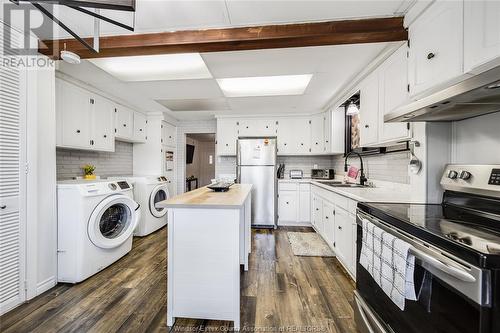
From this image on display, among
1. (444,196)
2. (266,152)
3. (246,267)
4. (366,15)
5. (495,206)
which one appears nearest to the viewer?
(495,206)

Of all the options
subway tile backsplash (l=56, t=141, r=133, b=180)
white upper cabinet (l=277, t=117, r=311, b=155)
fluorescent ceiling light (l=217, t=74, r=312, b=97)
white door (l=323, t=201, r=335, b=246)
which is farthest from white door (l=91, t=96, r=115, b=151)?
white door (l=323, t=201, r=335, b=246)

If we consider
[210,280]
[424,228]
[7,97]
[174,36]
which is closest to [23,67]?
[7,97]

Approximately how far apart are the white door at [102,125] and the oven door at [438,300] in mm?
3555

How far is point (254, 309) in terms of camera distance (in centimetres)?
178

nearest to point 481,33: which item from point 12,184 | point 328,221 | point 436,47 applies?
point 436,47

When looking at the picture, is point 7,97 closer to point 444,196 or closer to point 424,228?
point 424,228

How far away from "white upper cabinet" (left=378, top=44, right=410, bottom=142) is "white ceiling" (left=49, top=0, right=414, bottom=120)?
182 mm

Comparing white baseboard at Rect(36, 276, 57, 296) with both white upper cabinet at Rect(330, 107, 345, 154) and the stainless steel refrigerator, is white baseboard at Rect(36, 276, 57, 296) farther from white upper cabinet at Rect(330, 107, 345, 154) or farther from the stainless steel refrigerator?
white upper cabinet at Rect(330, 107, 345, 154)

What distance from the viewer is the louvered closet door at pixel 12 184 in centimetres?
169

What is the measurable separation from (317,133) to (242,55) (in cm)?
275

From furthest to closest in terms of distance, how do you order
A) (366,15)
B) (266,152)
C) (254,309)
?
(266,152) < (254,309) < (366,15)

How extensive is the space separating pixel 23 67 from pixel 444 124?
3454 millimetres

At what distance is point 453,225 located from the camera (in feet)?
3.41

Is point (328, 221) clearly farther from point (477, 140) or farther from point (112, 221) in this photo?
point (112, 221)
